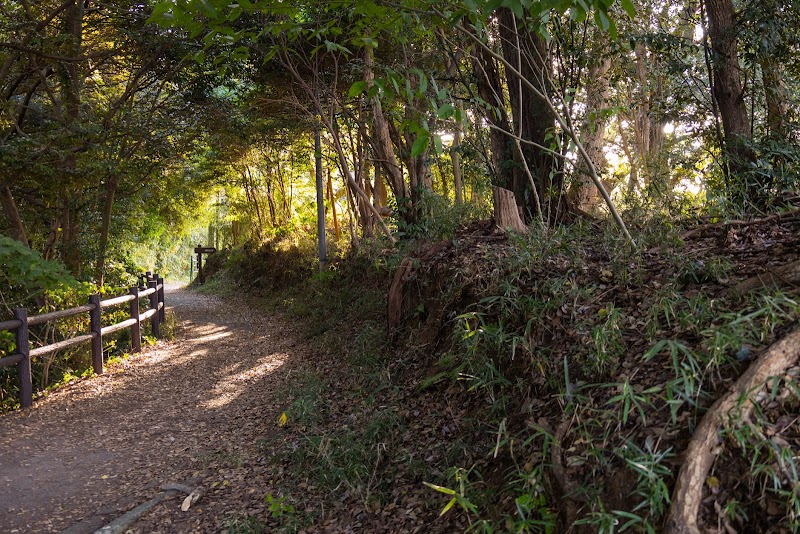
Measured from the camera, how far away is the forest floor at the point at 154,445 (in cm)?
424

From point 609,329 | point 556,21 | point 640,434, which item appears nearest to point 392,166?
point 556,21

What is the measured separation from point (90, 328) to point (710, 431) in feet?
28.5

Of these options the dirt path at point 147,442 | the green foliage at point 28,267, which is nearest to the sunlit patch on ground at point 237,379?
the dirt path at point 147,442

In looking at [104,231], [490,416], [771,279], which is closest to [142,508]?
[490,416]

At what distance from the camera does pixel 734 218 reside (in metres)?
4.73

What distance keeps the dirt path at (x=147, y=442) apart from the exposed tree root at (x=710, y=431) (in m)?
3.20

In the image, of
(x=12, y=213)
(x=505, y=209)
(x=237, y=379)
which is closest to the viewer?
(x=505, y=209)

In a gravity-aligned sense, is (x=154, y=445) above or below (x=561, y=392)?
below

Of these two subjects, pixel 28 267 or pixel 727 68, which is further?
pixel 28 267

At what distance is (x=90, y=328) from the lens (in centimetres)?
839

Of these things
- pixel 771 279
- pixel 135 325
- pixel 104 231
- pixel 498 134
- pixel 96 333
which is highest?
pixel 498 134

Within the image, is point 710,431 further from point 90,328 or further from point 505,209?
point 90,328

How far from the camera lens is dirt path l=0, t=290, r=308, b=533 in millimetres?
4281

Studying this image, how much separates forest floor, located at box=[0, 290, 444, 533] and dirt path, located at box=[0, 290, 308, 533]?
0.5 inches
